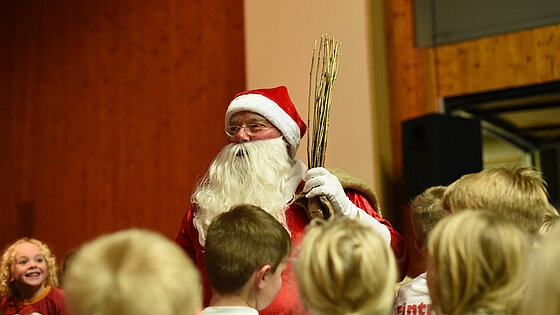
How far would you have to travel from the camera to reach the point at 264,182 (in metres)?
2.50

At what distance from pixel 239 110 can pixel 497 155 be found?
5.76 meters

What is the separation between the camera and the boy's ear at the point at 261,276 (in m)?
1.73

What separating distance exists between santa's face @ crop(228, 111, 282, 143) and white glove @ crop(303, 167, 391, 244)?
357mm

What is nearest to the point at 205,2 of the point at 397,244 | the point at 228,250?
the point at 397,244

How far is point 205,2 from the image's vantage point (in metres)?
5.77

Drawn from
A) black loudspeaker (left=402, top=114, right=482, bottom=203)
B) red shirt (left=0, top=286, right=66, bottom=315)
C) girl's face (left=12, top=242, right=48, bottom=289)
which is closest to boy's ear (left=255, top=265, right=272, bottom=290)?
red shirt (left=0, top=286, right=66, bottom=315)

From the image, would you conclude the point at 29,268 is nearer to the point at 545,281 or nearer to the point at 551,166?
the point at 545,281

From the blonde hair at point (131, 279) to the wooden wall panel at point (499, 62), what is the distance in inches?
160

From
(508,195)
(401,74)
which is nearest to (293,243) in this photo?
(508,195)

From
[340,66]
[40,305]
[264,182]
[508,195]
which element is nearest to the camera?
[508,195]

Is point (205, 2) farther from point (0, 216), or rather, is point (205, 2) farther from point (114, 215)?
point (0, 216)

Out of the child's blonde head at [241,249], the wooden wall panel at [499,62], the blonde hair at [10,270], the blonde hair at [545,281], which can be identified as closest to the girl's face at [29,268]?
the blonde hair at [10,270]

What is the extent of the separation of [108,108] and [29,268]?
8.54ft

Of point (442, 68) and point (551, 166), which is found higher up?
point (442, 68)
